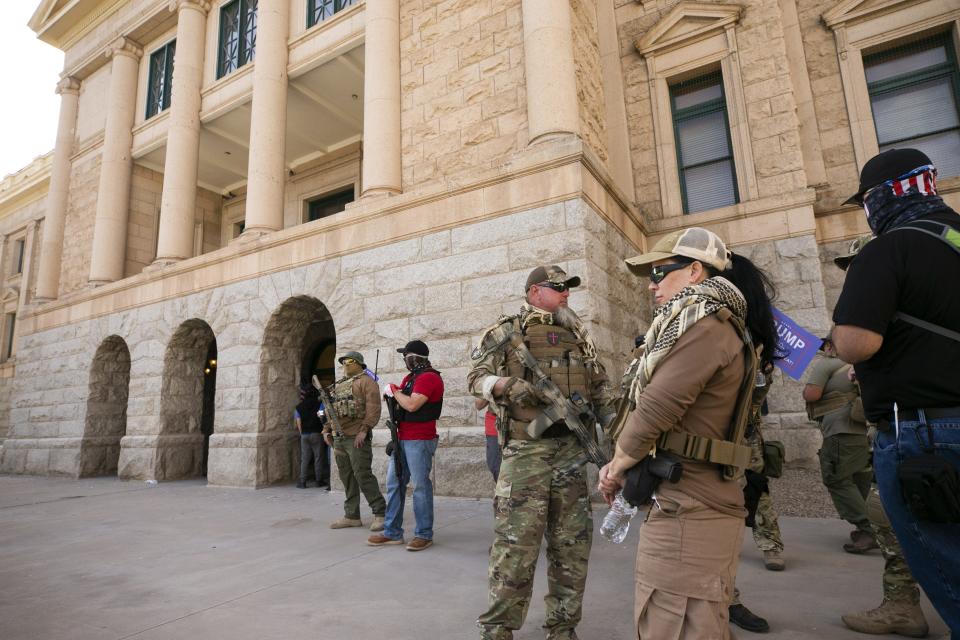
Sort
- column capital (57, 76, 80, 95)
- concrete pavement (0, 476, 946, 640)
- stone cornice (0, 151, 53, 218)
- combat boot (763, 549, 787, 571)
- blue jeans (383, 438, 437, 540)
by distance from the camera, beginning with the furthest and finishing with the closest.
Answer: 1. stone cornice (0, 151, 53, 218)
2. column capital (57, 76, 80, 95)
3. blue jeans (383, 438, 437, 540)
4. combat boot (763, 549, 787, 571)
5. concrete pavement (0, 476, 946, 640)

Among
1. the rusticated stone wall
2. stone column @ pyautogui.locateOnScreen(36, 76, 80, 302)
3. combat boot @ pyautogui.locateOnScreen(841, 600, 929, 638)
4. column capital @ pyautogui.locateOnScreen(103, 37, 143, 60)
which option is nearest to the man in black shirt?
combat boot @ pyautogui.locateOnScreen(841, 600, 929, 638)

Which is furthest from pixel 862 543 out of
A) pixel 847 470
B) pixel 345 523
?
pixel 345 523

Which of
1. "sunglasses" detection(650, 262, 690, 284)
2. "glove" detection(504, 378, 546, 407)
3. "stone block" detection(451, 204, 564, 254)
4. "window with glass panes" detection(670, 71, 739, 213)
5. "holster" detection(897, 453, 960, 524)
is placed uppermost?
"window with glass panes" detection(670, 71, 739, 213)

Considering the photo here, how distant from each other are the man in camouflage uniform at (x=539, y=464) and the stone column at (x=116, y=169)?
49.8 ft

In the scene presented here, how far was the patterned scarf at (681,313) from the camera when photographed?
1.87 m

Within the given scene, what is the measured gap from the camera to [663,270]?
214 cm

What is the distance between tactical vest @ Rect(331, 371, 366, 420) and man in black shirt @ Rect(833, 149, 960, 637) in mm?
4922

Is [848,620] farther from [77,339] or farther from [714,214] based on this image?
[77,339]

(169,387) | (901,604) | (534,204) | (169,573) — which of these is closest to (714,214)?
(534,204)

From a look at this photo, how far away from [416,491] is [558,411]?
252 centimetres

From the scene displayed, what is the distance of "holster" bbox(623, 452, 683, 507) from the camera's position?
71.1 inches

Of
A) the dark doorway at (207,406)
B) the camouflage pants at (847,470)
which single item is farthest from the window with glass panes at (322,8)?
the camouflage pants at (847,470)

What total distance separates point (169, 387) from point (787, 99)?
13.5 meters

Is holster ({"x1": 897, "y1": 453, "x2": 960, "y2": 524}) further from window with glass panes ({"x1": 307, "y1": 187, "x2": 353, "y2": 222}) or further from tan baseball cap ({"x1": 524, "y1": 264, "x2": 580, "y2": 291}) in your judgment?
window with glass panes ({"x1": 307, "y1": 187, "x2": 353, "y2": 222})
